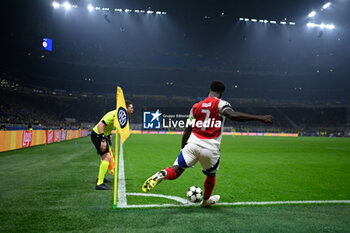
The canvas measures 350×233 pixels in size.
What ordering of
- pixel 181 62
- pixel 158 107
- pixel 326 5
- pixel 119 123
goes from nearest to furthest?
pixel 119 123, pixel 326 5, pixel 158 107, pixel 181 62

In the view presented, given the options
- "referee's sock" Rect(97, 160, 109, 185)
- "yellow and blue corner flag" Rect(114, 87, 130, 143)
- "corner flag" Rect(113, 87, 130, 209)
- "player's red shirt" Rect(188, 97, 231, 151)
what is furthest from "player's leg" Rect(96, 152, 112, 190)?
"player's red shirt" Rect(188, 97, 231, 151)

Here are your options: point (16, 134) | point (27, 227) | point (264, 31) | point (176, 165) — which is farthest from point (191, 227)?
point (264, 31)

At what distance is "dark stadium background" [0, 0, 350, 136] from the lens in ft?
144

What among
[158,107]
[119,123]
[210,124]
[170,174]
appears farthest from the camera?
[158,107]

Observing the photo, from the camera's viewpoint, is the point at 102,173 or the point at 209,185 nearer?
the point at 209,185

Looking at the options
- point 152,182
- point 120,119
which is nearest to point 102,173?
point 120,119

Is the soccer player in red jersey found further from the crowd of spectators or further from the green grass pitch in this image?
the crowd of spectators

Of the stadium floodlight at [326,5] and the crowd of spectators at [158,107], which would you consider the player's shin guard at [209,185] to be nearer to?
the crowd of spectators at [158,107]

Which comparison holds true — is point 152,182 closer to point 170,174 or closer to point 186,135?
point 170,174

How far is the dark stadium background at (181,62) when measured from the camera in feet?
144

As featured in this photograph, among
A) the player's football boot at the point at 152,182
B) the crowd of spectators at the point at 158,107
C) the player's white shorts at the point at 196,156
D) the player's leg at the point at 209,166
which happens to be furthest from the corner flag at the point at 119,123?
the crowd of spectators at the point at 158,107

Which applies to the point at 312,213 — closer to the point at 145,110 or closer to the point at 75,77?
the point at 145,110

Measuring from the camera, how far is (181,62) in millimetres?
64312

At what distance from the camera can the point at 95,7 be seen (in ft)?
147
